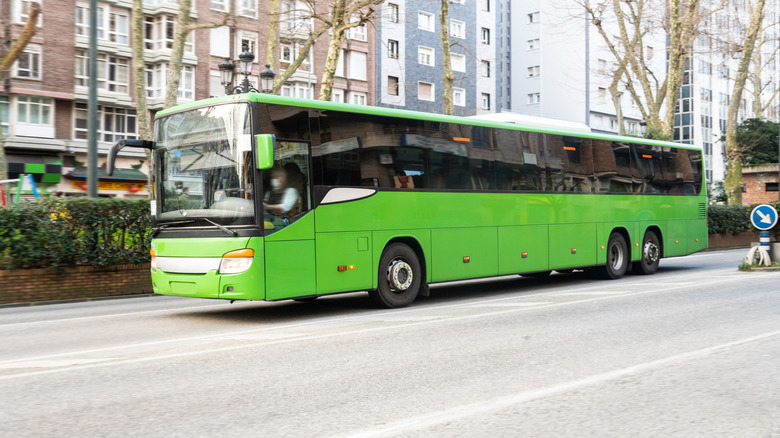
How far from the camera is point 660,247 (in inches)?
712

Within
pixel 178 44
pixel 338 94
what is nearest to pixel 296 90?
pixel 338 94

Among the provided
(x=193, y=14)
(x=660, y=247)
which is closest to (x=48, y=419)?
(x=660, y=247)

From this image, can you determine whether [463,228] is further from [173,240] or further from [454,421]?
[454,421]

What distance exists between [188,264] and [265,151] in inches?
76.9

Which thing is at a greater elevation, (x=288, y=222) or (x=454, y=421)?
(x=288, y=222)

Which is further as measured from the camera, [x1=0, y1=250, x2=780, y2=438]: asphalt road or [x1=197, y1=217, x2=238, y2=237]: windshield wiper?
[x1=197, y1=217, x2=238, y2=237]: windshield wiper

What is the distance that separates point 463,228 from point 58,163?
32101 millimetres

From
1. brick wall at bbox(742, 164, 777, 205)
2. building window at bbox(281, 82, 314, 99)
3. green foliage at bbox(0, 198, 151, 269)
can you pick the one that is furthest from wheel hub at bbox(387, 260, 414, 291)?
brick wall at bbox(742, 164, 777, 205)

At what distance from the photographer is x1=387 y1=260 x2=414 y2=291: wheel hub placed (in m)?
11.5

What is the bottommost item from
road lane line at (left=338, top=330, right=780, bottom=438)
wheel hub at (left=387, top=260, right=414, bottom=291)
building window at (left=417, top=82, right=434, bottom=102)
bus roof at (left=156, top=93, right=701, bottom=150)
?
road lane line at (left=338, top=330, right=780, bottom=438)

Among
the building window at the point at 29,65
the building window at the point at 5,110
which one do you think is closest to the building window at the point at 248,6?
the building window at the point at 29,65

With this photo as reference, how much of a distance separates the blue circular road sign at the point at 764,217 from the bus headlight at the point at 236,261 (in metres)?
12.7

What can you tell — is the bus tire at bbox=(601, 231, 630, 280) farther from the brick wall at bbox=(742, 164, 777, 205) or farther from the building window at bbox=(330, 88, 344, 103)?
the brick wall at bbox=(742, 164, 777, 205)

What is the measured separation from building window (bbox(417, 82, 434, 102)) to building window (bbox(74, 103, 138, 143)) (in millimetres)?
20266
